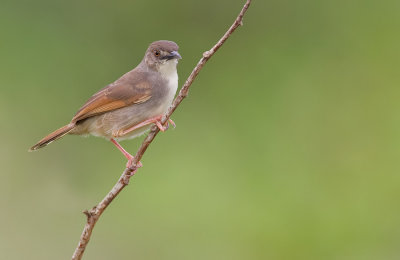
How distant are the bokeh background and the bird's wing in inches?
94.7

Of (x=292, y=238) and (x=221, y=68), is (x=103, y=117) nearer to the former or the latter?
(x=292, y=238)

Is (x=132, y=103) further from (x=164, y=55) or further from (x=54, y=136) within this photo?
(x=54, y=136)

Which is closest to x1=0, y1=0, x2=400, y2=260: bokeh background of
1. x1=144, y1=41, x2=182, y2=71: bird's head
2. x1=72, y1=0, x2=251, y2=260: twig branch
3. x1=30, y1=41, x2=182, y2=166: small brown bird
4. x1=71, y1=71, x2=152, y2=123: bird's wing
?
x1=30, y1=41, x2=182, y2=166: small brown bird

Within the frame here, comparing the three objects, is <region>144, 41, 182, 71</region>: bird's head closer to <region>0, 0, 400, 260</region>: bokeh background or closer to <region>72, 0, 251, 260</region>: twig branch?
<region>72, 0, 251, 260</region>: twig branch

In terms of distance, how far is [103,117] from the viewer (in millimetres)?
5691

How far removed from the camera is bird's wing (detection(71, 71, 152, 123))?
220 inches

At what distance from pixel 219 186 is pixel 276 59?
195cm

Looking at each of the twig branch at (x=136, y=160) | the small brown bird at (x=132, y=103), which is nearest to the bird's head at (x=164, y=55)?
the small brown bird at (x=132, y=103)

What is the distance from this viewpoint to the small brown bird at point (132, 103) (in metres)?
5.59

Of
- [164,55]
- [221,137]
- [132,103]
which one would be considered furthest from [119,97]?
[221,137]

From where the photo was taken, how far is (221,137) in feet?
30.0

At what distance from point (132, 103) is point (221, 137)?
3.65 meters

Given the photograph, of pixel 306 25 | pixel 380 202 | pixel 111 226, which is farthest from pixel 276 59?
pixel 111 226

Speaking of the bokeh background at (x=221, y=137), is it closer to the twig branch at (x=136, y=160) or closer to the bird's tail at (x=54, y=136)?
the bird's tail at (x=54, y=136)
